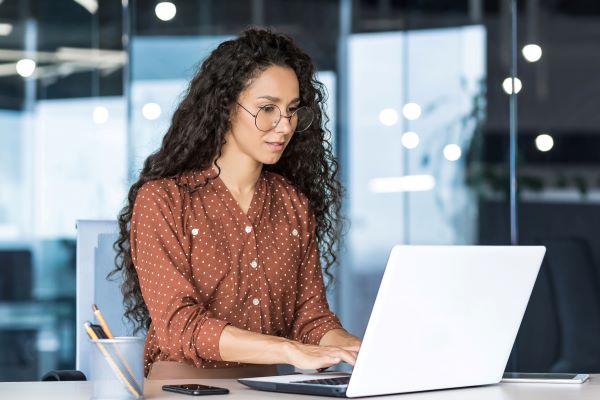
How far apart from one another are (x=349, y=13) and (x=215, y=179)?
3.05m

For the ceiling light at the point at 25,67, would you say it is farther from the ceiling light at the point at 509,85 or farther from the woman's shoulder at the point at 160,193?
the woman's shoulder at the point at 160,193

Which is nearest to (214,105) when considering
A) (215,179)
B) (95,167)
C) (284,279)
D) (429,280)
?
(215,179)

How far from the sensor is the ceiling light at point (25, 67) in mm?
4883

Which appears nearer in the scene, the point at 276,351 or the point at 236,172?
the point at 276,351

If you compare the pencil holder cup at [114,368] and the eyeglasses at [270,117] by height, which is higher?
the eyeglasses at [270,117]

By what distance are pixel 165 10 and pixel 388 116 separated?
1.18m

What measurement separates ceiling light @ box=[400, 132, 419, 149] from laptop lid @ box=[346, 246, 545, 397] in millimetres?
3259

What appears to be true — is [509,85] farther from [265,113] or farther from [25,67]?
[265,113]

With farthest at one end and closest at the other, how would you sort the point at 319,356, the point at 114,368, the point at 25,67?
1. the point at 25,67
2. the point at 319,356
3. the point at 114,368

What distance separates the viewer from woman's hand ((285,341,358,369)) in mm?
1896

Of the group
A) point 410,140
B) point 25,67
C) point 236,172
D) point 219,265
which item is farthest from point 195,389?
point 410,140

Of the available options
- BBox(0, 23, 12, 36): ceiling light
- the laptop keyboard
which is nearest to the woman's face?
the laptop keyboard

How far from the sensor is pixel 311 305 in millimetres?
2572

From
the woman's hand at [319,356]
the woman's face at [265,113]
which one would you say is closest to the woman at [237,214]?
Result: the woman's face at [265,113]
